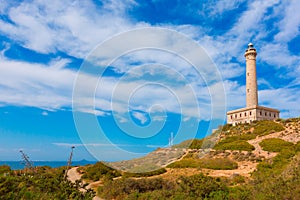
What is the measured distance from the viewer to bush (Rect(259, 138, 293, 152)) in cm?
2556

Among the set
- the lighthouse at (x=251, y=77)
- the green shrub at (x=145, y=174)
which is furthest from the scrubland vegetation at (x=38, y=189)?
the lighthouse at (x=251, y=77)

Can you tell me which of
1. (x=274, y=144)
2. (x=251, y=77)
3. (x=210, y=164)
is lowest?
(x=210, y=164)

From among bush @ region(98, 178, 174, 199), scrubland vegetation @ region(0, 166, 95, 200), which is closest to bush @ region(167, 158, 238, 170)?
bush @ region(98, 178, 174, 199)

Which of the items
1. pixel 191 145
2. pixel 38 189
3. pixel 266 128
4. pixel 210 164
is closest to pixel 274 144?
pixel 266 128

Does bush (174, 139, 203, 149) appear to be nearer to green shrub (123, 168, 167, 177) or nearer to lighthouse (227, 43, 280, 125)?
lighthouse (227, 43, 280, 125)

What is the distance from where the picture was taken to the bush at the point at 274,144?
83.9ft

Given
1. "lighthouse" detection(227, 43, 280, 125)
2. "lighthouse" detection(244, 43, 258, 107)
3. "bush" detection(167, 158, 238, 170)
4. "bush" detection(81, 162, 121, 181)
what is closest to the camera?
"bush" detection(81, 162, 121, 181)

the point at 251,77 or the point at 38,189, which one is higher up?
the point at 251,77

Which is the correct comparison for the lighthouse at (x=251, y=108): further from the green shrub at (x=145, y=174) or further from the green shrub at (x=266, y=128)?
the green shrub at (x=145, y=174)

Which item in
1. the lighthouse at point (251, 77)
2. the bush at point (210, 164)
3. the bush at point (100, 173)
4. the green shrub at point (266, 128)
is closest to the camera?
the bush at point (100, 173)

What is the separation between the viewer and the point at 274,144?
26.9 metres

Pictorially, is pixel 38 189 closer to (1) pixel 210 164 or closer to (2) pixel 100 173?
(2) pixel 100 173

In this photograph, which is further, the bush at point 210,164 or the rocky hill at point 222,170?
the bush at point 210,164

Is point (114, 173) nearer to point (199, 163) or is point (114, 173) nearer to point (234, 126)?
point (199, 163)
